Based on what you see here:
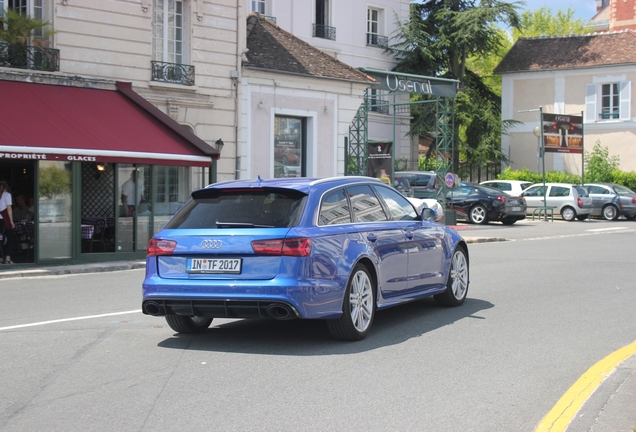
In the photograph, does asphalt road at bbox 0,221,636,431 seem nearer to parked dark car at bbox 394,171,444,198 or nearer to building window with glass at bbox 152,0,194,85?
building window with glass at bbox 152,0,194,85

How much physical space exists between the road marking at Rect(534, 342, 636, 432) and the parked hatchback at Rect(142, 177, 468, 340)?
225cm

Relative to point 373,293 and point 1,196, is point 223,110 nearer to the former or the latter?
point 1,196

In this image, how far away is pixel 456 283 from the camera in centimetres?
1044

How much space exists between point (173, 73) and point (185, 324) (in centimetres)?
1518

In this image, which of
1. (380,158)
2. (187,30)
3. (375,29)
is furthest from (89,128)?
(375,29)

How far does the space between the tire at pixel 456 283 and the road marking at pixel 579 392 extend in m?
2.62

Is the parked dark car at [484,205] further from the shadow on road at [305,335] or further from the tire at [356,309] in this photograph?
the tire at [356,309]

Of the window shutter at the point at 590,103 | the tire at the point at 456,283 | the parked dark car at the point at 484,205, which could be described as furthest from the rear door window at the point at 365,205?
the window shutter at the point at 590,103

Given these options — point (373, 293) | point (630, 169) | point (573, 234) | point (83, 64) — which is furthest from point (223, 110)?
point (630, 169)

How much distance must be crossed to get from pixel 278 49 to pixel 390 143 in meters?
5.08

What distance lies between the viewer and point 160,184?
65.9 feet

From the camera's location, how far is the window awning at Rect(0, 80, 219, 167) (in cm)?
1664

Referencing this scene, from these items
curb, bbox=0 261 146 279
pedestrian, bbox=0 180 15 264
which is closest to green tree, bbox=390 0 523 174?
curb, bbox=0 261 146 279

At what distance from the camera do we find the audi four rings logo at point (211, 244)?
7738 mm
